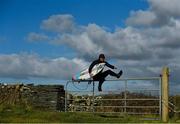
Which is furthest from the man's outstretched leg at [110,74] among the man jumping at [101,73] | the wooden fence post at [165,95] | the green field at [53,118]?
the wooden fence post at [165,95]

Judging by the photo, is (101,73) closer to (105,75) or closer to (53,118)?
(105,75)

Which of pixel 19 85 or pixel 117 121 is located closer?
pixel 117 121

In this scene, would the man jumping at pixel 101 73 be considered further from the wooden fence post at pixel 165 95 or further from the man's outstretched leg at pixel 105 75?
the wooden fence post at pixel 165 95

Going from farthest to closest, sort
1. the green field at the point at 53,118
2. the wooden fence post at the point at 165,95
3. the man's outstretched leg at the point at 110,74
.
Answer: the man's outstretched leg at the point at 110,74
the wooden fence post at the point at 165,95
the green field at the point at 53,118

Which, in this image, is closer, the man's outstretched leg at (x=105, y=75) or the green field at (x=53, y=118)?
the green field at (x=53, y=118)

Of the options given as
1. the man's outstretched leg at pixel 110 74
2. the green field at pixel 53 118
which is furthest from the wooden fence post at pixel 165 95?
the man's outstretched leg at pixel 110 74

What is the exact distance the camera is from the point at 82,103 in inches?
856

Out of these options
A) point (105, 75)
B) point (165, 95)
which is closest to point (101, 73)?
point (105, 75)

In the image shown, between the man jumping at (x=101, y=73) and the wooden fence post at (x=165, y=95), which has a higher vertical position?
the man jumping at (x=101, y=73)

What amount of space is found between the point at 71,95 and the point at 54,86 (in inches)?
32.6

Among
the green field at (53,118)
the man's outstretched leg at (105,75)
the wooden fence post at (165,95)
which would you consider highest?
the man's outstretched leg at (105,75)

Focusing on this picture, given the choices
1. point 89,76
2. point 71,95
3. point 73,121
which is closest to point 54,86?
point 71,95

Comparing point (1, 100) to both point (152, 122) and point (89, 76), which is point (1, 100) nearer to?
point (89, 76)

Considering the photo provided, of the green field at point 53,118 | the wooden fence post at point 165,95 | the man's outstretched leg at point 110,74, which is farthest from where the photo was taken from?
the man's outstretched leg at point 110,74
